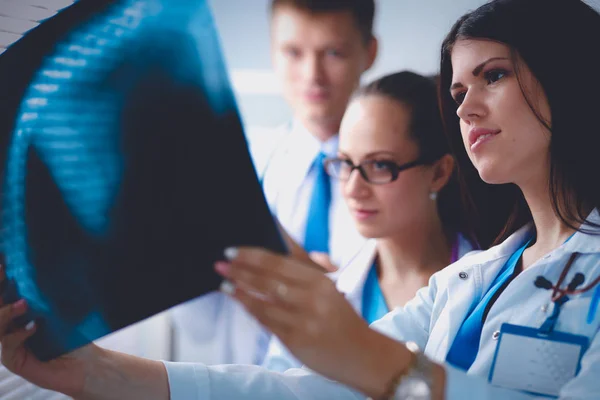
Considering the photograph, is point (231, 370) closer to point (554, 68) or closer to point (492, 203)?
point (492, 203)

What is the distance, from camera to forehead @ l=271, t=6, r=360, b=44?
188cm

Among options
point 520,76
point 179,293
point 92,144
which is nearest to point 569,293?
point 520,76

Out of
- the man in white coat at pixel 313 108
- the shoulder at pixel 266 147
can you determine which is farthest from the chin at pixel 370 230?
the shoulder at pixel 266 147

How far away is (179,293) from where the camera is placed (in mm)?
727

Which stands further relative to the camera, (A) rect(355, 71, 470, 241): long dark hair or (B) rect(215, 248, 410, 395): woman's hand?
(A) rect(355, 71, 470, 241): long dark hair

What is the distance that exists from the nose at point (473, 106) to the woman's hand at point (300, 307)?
41cm

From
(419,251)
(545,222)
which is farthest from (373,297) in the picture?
(545,222)

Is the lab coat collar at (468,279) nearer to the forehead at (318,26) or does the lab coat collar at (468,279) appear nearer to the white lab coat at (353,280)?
the white lab coat at (353,280)

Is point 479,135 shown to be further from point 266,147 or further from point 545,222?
point 266,147

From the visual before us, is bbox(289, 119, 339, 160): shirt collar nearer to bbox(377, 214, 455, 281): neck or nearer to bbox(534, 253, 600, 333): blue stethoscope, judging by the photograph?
bbox(377, 214, 455, 281): neck

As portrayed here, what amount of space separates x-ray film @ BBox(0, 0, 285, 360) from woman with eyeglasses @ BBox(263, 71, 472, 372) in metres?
0.70

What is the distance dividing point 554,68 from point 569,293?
13.1 inches

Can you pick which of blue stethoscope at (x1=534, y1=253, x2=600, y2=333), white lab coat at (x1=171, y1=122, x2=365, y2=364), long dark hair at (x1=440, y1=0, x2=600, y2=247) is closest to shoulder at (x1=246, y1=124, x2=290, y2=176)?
white lab coat at (x1=171, y1=122, x2=365, y2=364)

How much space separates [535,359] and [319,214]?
3.22ft
